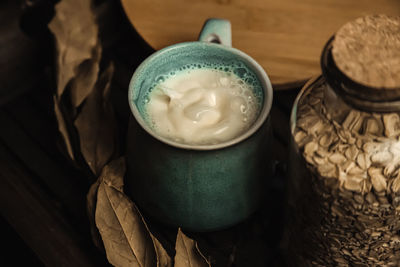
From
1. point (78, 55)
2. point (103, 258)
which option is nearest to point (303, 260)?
point (103, 258)

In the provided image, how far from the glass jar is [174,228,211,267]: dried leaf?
100 mm

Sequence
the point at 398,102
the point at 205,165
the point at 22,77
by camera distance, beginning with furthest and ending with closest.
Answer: the point at 22,77, the point at 205,165, the point at 398,102

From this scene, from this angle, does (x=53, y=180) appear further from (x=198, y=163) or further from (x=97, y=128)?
(x=198, y=163)

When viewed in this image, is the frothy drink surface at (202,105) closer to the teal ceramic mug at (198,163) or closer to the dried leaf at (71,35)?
the teal ceramic mug at (198,163)

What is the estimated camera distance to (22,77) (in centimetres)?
76

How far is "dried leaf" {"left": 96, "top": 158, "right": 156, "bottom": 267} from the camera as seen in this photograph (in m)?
0.57

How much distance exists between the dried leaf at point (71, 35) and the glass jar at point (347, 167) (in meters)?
0.30

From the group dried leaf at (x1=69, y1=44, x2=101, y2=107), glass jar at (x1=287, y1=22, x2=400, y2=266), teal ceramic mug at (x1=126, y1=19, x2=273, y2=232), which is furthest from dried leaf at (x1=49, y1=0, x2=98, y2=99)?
glass jar at (x1=287, y1=22, x2=400, y2=266)

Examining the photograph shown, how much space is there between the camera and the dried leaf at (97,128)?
66 cm

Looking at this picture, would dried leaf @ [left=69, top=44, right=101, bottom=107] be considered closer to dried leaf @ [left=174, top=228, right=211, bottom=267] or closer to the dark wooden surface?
the dark wooden surface

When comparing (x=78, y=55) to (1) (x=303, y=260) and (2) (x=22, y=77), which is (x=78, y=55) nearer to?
(2) (x=22, y=77)

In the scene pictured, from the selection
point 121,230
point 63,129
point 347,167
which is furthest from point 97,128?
point 347,167

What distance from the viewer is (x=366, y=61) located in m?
0.43

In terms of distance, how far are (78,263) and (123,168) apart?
0.35 ft
